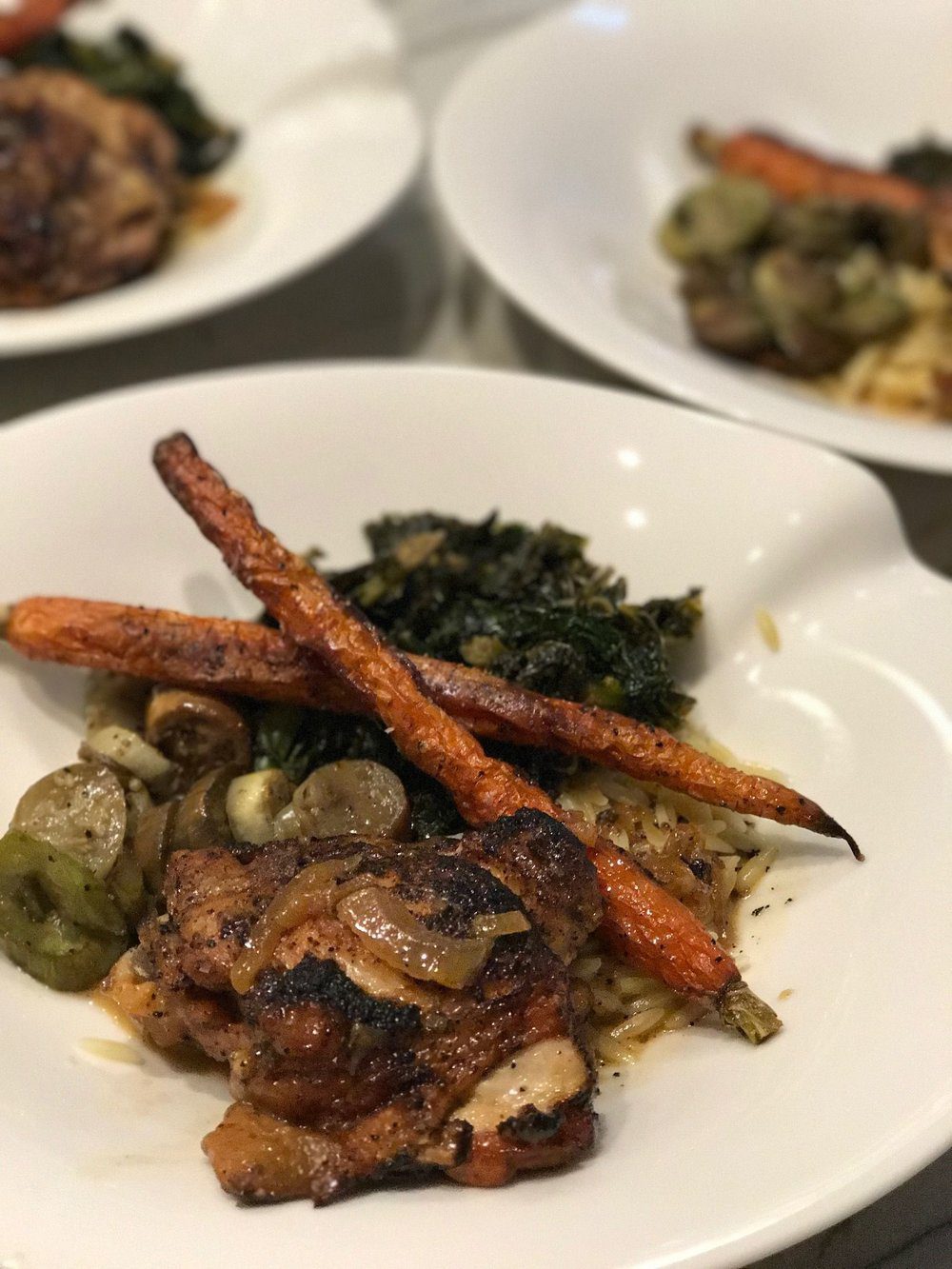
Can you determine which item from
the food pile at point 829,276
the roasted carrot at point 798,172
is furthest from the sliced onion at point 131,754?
the roasted carrot at point 798,172

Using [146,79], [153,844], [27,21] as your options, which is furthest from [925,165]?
[153,844]

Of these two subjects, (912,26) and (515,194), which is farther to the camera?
(912,26)

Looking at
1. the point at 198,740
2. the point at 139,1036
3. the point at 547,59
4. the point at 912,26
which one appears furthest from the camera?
the point at 912,26

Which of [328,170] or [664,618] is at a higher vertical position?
[328,170]

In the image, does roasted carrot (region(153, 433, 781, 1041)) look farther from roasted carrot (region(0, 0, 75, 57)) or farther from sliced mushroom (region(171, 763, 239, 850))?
roasted carrot (region(0, 0, 75, 57))

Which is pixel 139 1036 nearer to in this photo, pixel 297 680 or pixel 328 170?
pixel 297 680

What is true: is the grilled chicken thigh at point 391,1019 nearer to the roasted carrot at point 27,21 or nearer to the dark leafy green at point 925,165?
the dark leafy green at point 925,165

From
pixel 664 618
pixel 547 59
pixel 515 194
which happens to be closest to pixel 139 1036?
pixel 664 618
